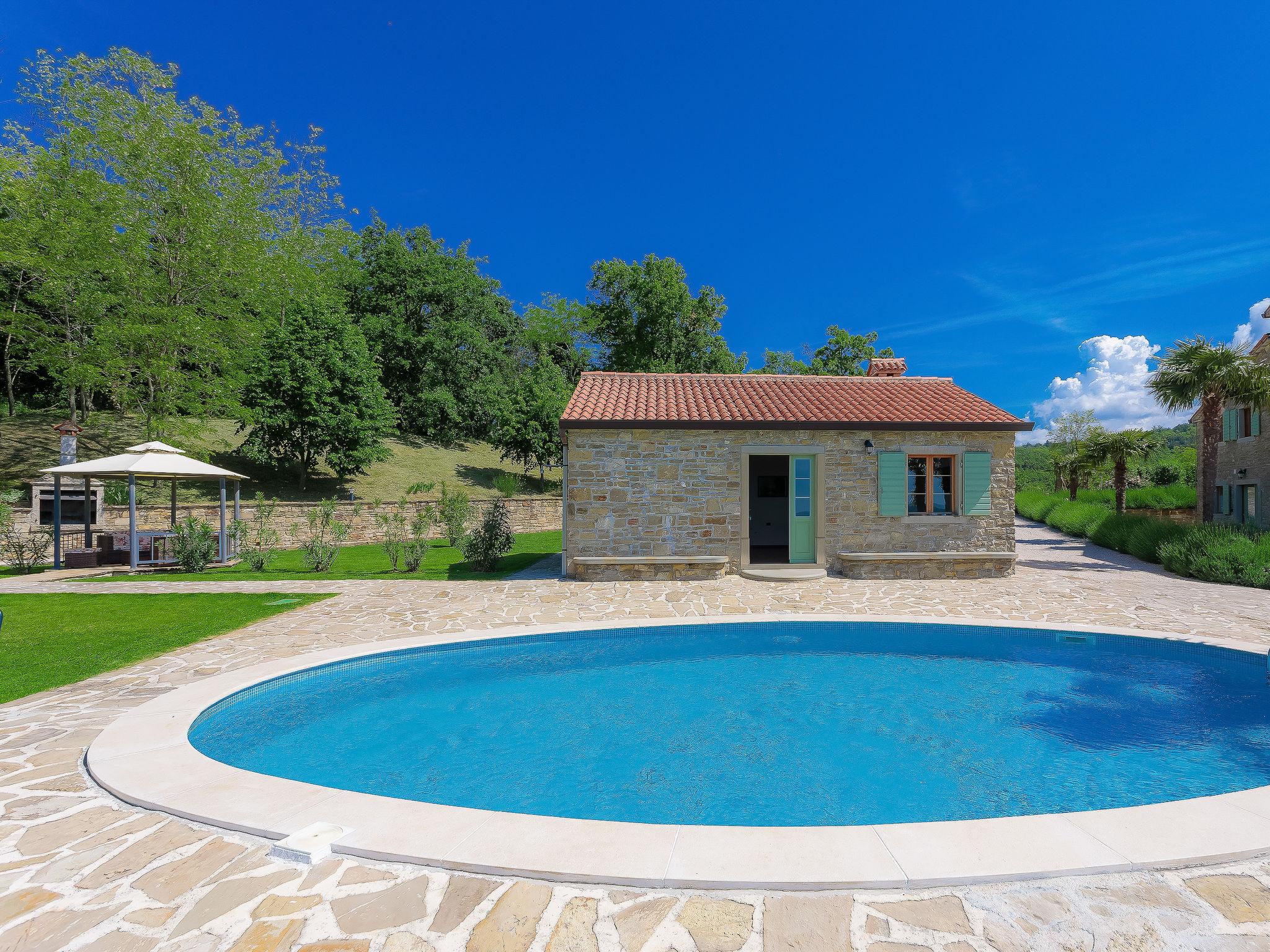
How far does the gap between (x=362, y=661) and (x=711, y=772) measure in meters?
4.35

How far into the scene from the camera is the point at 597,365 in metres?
43.5

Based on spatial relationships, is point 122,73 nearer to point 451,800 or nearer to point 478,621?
point 478,621

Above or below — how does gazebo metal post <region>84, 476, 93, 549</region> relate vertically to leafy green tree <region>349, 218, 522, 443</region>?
below

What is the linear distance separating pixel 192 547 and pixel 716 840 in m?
14.6

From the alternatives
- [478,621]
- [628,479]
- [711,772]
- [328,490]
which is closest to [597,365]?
[328,490]

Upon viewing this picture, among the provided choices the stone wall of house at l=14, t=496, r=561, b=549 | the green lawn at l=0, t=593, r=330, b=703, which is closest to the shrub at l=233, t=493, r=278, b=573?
the stone wall of house at l=14, t=496, r=561, b=549

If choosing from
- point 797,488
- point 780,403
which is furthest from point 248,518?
point 797,488

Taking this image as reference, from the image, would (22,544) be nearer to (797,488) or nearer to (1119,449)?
(797,488)

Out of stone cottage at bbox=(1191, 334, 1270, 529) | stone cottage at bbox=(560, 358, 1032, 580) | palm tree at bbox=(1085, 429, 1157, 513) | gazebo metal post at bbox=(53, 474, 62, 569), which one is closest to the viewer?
stone cottage at bbox=(560, 358, 1032, 580)

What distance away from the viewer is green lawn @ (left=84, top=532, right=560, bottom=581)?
40.7ft

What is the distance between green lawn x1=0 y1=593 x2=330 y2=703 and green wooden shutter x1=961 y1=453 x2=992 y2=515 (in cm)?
1303

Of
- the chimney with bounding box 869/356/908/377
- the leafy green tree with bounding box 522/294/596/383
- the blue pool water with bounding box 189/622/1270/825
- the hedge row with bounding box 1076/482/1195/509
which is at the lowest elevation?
the blue pool water with bounding box 189/622/1270/825

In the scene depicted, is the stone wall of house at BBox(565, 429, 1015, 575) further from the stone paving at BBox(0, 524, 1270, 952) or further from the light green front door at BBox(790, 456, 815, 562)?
the stone paving at BBox(0, 524, 1270, 952)

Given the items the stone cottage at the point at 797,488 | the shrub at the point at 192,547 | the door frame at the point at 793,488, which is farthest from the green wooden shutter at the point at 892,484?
the shrub at the point at 192,547
